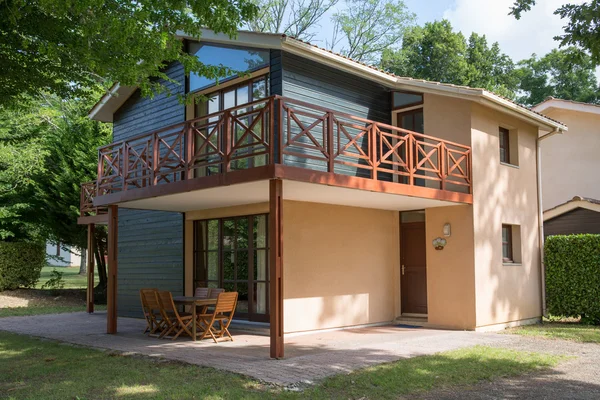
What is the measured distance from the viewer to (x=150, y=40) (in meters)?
9.09

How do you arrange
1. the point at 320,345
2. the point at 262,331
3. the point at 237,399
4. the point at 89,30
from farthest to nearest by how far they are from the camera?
1. the point at 262,331
2. the point at 320,345
3. the point at 89,30
4. the point at 237,399

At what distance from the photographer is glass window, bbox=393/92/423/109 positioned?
1335 cm

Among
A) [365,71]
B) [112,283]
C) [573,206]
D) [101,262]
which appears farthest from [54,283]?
[573,206]

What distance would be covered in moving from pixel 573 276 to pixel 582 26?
7.81 metres

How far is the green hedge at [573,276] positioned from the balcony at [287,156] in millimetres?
3220

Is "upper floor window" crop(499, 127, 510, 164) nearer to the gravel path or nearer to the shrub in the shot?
the gravel path

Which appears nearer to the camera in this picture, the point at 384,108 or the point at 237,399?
the point at 237,399

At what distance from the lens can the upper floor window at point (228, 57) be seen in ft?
39.8

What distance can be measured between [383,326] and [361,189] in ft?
13.5

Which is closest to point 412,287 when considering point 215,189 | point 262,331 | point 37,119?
point 262,331

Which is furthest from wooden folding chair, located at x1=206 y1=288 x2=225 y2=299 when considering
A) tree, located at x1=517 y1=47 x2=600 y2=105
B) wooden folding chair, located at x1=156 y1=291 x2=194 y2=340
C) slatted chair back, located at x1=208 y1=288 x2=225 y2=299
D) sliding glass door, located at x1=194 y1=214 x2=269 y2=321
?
tree, located at x1=517 y1=47 x2=600 y2=105

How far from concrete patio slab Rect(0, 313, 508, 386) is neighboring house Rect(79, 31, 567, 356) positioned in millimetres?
793

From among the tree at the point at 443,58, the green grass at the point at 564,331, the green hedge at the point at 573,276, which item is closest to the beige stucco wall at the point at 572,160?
the green hedge at the point at 573,276

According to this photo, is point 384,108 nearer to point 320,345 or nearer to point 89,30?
point 320,345
